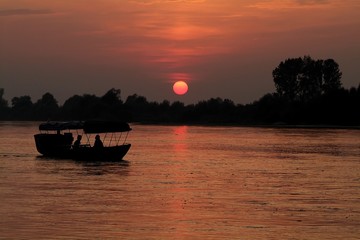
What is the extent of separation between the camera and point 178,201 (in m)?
32.8

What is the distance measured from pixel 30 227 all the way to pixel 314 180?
885 inches

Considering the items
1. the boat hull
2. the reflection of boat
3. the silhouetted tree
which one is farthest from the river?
the silhouetted tree

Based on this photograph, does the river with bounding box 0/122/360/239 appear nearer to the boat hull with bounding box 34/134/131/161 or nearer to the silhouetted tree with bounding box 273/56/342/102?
the boat hull with bounding box 34/134/131/161

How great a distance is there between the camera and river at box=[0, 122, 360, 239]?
2483cm

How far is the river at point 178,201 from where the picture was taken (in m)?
24.8

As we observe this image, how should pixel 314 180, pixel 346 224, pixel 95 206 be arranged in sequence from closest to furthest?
pixel 346 224
pixel 95 206
pixel 314 180

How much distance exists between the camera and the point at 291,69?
17875 centimetres

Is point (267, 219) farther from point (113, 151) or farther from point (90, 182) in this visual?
point (113, 151)

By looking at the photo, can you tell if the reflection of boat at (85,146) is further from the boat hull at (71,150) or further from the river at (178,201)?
the river at (178,201)

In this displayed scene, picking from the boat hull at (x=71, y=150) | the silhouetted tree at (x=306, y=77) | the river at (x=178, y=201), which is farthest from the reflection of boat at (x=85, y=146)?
the silhouetted tree at (x=306, y=77)

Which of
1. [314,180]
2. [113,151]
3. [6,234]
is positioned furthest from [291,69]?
[6,234]

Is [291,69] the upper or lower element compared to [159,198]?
upper

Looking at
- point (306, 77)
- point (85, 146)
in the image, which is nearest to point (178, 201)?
point (85, 146)

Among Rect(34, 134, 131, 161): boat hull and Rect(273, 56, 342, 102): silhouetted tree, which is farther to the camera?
Rect(273, 56, 342, 102): silhouetted tree
